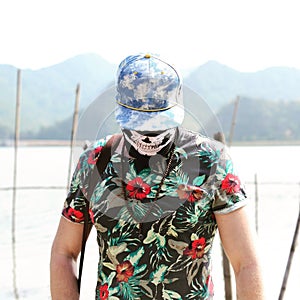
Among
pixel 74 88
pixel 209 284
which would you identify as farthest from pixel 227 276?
pixel 74 88

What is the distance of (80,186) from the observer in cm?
120

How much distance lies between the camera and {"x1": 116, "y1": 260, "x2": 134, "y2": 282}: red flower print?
115 cm

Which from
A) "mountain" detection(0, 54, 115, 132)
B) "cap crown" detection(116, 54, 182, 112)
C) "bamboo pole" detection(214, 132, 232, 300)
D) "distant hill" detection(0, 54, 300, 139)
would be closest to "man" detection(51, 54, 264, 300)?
"cap crown" detection(116, 54, 182, 112)

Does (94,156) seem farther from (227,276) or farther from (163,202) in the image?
(227,276)

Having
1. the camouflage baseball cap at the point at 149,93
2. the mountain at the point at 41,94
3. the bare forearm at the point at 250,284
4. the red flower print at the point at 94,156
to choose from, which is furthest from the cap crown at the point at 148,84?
the mountain at the point at 41,94

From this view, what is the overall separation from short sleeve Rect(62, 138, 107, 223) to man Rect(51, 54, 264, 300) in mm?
28

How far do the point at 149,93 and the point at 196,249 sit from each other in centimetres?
32

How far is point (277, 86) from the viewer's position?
8194 centimetres

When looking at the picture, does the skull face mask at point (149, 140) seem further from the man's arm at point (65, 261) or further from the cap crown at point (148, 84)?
the man's arm at point (65, 261)

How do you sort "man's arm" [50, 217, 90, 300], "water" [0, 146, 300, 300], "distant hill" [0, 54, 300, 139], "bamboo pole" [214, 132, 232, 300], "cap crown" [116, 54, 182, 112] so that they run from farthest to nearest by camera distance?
1. "distant hill" [0, 54, 300, 139]
2. "water" [0, 146, 300, 300]
3. "bamboo pole" [214, 132, 232, 300]
4. "man's arm" [50, 217, 90, 300]
5. "cap crown" [116, 54, 182, 112]

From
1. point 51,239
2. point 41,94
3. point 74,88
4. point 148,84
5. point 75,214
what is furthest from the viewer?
point 41,94

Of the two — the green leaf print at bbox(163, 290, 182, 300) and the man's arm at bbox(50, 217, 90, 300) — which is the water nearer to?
the green leaf print at bbox(163, 290, 182, 300)

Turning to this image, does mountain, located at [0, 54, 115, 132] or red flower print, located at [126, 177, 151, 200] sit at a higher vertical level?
red flower print, located at [126, 177, 151, 200]

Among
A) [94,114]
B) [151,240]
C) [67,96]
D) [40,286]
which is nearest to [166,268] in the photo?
[151,240]
